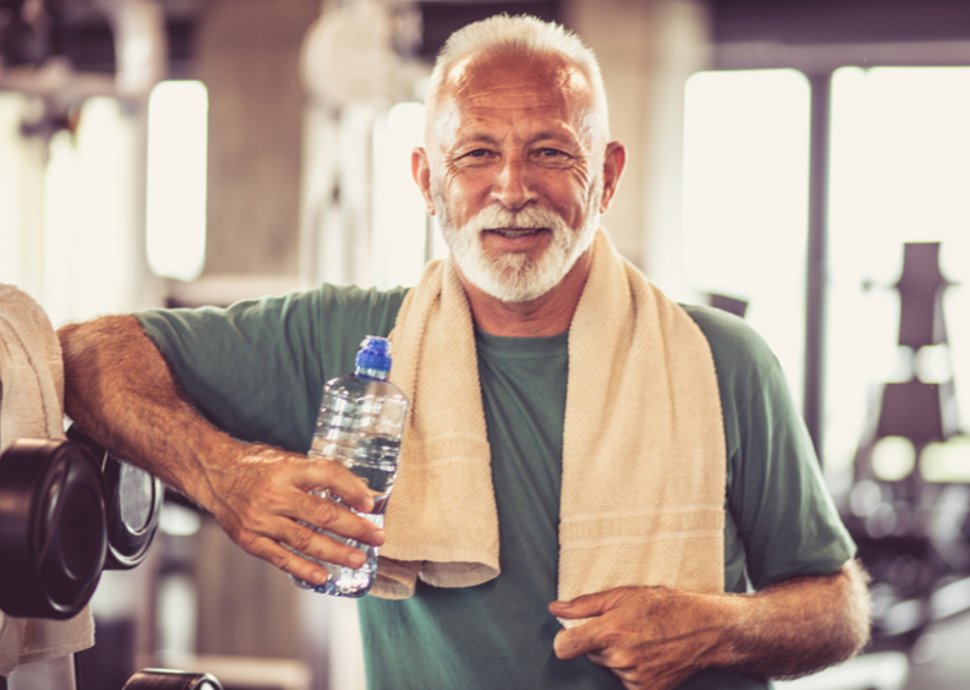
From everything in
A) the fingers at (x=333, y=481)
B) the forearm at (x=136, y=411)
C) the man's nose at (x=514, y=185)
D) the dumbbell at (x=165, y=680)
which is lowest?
the dumbbell at (x=165, y=680)

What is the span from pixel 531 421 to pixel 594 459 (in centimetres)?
11

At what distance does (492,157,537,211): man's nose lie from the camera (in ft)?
4.87

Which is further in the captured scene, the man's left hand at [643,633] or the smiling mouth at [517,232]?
the smiling mouth at [517,232]

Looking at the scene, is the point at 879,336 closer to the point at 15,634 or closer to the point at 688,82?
the point at 688,82

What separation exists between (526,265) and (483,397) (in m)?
0.20

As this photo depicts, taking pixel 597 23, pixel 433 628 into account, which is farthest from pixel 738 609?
pixel 597 23

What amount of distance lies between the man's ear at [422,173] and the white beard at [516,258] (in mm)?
114

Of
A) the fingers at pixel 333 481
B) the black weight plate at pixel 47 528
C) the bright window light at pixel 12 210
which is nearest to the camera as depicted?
the black weight plate at pixel 47 528

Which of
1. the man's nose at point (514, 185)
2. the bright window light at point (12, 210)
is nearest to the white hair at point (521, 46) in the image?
the man's nose at point (514, 185)

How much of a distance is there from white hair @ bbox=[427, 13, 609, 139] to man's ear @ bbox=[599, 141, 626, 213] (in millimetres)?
65

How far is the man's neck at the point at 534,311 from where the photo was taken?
1583 mm

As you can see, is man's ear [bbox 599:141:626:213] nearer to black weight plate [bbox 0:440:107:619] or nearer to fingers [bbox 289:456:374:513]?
fingers [bbox 289:456:374:513]

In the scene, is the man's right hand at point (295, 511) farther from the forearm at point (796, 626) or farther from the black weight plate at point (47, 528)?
the forearm at point (796, 626)

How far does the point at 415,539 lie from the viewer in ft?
4.74
